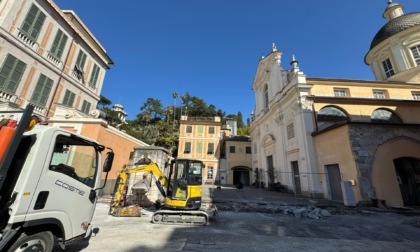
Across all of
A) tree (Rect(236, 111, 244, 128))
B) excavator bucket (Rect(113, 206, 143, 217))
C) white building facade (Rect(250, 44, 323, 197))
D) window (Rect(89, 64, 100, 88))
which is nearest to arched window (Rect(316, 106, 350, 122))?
white building facade (Rect(250, 44, 323, 197))

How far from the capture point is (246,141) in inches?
1121

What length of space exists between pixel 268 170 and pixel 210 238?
16280 mm

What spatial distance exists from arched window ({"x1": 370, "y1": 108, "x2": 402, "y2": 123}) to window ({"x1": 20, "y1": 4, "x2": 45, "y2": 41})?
2475 cm

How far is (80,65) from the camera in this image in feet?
49.0

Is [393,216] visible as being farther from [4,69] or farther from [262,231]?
[4,69]

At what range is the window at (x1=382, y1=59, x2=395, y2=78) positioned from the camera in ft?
71.8

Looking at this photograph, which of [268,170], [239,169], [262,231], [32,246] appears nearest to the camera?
[32,246]

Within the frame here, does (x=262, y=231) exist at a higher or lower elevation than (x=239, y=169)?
lower

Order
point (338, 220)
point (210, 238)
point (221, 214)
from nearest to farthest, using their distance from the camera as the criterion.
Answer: point (210, 238), point (338, 220), point (221, 214)

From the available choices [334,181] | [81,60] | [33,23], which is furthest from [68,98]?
[334,181]

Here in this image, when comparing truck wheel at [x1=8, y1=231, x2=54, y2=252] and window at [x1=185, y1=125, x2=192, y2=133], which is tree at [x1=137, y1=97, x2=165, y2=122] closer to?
window at [x1=185, y1=125, x2=192, y2=133]

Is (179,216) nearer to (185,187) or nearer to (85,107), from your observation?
(185,187)

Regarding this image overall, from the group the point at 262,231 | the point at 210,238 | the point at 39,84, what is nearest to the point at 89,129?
the point at 39,84

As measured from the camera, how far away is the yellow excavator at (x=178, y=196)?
22.7ft
